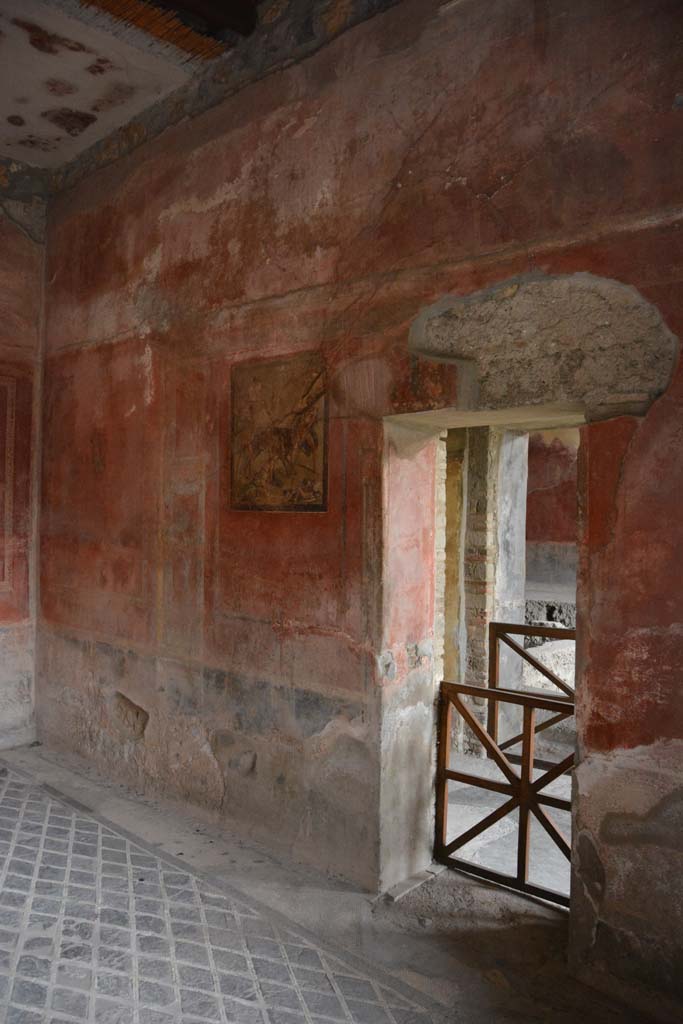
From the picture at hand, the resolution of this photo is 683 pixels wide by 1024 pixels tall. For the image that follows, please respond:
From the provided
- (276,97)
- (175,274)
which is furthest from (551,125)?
(175,274)

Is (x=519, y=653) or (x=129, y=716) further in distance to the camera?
(x=129, y=716)

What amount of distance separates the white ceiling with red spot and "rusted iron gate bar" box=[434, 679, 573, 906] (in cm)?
371

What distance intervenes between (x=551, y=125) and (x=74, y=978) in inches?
139

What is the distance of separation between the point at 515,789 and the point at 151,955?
160 cm

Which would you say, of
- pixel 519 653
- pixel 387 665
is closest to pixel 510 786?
pixel 387 665

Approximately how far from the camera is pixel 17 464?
5.53 metres

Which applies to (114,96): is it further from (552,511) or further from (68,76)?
(552,511)

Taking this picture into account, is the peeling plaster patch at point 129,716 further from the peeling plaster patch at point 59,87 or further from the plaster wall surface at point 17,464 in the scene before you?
the peeling plaster patch at point 59,87

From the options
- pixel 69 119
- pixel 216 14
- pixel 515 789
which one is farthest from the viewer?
pixel 69 119

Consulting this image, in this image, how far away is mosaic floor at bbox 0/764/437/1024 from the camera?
256 centimetres

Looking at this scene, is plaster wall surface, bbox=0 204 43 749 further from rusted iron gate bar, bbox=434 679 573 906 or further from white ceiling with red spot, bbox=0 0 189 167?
rusted iron gate bar, bbox=434 679 573 906

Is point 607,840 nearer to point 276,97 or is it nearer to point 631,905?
point 631,905

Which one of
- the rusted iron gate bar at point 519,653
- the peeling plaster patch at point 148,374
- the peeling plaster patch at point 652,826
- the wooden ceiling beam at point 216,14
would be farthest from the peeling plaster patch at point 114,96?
the peeling plaster patch at point 652,826

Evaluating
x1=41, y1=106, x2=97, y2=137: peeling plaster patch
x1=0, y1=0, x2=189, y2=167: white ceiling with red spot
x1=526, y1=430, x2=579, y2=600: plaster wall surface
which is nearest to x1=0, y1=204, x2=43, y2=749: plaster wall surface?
x1=0, y1=0, x2=189, y2=167: white ceiling with red spot
